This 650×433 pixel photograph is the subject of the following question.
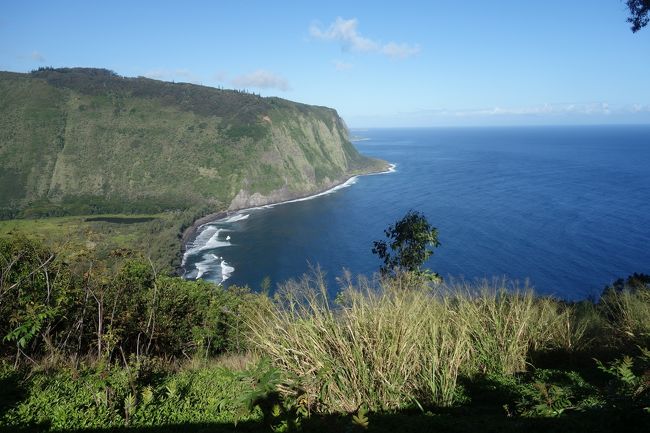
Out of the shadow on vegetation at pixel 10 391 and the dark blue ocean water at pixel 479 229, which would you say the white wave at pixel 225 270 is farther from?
the shadow on vegetation at pixel 10 391

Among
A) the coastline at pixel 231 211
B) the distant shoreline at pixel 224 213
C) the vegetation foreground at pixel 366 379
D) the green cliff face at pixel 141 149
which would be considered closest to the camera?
the vegetation foreground at pixel 366 379

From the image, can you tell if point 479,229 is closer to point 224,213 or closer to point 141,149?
point 224,213

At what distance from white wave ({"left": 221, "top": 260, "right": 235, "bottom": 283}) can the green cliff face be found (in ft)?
142

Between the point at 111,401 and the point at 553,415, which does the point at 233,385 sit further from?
the point at 553,415

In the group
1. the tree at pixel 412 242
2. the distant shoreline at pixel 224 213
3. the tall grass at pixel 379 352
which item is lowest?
the distant shoreline at pixel 224 213

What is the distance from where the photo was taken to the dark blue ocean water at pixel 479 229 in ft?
158

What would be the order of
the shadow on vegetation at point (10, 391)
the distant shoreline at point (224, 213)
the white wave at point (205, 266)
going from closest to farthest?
the shadow on vegetation at point (10, 391) < the white wave at point (205, 266) < the distant shoreline at point (224, 213)

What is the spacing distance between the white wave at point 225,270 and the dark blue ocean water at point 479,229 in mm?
141

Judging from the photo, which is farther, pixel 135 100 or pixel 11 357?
pixel 135 100

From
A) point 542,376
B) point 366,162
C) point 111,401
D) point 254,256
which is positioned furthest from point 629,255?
point 366,162

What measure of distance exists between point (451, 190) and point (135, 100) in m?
95.5

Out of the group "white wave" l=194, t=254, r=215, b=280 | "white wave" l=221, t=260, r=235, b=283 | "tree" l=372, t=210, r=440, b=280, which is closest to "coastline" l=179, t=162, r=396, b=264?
"white wave" l=194, t=254, r=215, b=280

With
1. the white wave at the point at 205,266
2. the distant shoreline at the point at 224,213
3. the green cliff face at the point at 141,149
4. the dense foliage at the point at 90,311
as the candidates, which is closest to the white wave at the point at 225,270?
the white wave at the point at 205,266

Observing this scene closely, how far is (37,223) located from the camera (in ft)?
245
